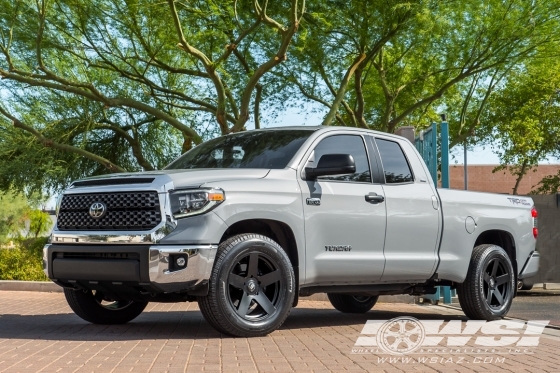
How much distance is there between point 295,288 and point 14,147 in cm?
1934

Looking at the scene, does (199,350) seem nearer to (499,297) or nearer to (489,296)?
(489,296)

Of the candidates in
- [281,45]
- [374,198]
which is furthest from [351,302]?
[281,45]

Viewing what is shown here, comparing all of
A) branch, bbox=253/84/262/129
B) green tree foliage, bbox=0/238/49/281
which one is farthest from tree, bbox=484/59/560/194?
green tree foliage, bbox=0/238/49/281

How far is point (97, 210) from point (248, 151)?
5.75 ft

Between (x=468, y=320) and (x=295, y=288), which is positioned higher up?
(x=295, y=288)

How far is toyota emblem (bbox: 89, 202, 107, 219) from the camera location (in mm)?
8797

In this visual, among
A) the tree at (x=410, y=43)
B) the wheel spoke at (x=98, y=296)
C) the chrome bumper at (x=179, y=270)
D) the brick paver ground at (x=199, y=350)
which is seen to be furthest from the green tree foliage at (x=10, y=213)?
the chrome bumper at (x=179, y=270)

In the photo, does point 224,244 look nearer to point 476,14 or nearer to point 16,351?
point 16,351

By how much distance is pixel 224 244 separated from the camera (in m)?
8.56

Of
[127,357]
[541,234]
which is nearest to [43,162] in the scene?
[541,234]

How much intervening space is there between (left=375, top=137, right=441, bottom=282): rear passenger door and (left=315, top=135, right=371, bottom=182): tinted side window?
27 cm

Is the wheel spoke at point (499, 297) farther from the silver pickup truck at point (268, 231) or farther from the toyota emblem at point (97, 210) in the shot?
the toyota emblem at point (97, 210)

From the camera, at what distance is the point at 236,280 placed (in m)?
8.62

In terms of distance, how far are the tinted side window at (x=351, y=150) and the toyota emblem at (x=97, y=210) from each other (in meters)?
2.23
